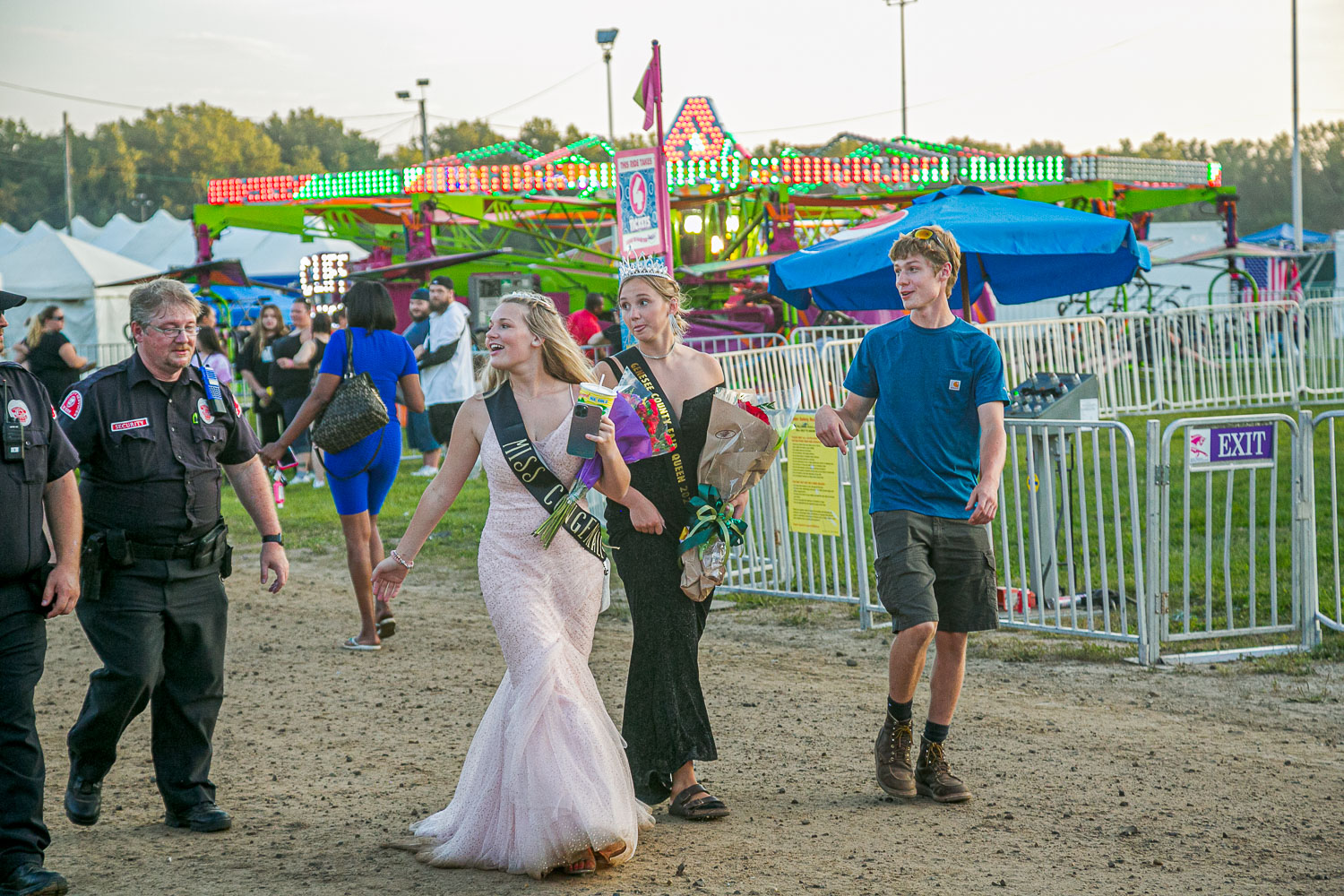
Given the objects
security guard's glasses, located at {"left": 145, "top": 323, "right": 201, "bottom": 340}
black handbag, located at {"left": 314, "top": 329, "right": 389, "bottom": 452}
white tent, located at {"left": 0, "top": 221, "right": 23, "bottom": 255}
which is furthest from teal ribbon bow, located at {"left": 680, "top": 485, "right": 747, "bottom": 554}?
white tent, located at {"left": 0, "top": 221, "right": 23, "bottom": 255}

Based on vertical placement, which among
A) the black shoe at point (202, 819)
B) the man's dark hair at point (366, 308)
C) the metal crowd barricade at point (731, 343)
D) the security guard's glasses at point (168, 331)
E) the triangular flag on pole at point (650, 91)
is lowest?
the black shoe at point (202, 819)

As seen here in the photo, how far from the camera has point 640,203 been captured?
7422 millimetres

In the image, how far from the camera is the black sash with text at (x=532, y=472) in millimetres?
3850

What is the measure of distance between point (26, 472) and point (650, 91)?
483 cm

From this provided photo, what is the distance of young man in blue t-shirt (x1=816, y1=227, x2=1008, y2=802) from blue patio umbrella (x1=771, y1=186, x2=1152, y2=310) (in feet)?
10.8

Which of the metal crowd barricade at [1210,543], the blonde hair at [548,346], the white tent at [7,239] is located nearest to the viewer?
the blonde hair at [548,346]

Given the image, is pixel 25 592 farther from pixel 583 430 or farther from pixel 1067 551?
pixel 1067 551

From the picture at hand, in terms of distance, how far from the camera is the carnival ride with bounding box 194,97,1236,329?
2230 cm

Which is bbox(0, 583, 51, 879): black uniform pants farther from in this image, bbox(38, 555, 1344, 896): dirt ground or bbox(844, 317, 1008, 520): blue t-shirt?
bbox(844, 317, 1008, 520): blue t-shirt

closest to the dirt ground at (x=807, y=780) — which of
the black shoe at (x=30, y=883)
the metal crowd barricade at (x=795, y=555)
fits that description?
the black shoe at (x=30, y=883)

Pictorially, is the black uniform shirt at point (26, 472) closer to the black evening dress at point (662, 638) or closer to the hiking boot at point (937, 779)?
the black evening dress at point (662, 638)

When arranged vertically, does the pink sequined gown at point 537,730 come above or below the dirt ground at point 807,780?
above

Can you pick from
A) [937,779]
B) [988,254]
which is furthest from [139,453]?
[988,254]

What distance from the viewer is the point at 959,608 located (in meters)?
4.36
